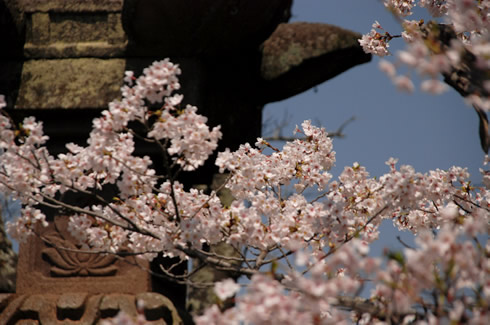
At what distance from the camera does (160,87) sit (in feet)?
9.93

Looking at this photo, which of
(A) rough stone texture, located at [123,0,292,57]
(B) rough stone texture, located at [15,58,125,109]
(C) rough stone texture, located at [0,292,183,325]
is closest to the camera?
(C) rough stone texture, located at [0,292,183,325]

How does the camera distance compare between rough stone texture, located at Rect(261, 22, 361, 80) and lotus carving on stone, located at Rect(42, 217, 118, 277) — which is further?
rough stone texture, located at Rect(261, 22, 361, 80)

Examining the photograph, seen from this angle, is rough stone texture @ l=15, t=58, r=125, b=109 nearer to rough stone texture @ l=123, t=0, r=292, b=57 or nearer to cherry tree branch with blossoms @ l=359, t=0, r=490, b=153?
rough stone texture @ l=123, t=0, r=292, b=57

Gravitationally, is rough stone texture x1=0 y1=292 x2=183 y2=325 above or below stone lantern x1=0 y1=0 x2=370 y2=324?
below

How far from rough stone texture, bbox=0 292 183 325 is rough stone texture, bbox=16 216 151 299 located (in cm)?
19

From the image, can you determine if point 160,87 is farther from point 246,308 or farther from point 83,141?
point 83,141

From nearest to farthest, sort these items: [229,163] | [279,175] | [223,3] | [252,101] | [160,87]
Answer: [160,87] → [229,163] → [279,175] → [223,3] → [252,101]

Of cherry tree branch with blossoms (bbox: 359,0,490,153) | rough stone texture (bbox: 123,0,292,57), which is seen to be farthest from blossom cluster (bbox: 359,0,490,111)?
rough stone texture (bbox: 123,0,292,57)

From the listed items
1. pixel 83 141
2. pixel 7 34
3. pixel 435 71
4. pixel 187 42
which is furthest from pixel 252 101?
pixel 435 71

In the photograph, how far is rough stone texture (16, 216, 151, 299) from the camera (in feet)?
15.2

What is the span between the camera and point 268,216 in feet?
11.9

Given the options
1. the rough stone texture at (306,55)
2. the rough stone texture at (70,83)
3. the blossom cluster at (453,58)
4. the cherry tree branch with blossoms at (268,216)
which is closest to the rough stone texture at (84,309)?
the cherry tree branch with blossoms at (268,216)

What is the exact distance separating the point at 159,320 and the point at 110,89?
1780 millimetres

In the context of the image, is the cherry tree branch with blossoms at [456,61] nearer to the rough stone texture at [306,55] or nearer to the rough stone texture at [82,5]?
the rough stone texture at [306,55]
